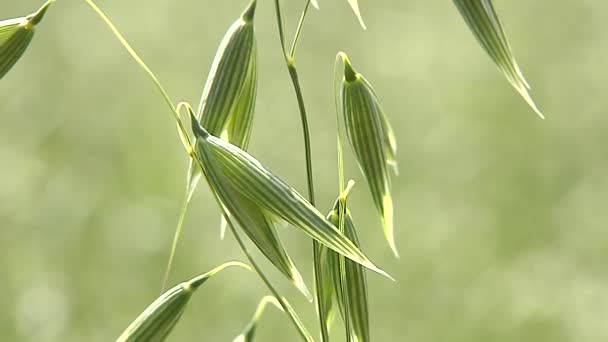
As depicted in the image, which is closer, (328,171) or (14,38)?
(14,38)

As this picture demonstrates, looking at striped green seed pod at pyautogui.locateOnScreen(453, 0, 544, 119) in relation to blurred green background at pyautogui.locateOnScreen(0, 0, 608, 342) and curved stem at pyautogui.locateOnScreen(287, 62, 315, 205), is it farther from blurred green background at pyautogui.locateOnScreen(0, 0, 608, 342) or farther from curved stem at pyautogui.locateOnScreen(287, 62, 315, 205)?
blurred green background at pyautogui.locateOnScreen(0, 0, 608, 342)

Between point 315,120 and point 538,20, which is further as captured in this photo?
point 538,20

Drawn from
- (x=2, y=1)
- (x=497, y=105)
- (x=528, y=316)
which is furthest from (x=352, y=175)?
(x=2, y=1)

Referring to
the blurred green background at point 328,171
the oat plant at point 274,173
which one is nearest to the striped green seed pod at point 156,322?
the oat plant at point 274,173

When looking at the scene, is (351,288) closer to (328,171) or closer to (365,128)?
(365,128)

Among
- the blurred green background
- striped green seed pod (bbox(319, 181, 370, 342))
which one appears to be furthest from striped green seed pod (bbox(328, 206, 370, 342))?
the blurred green background

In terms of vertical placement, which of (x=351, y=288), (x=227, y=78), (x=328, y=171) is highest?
(x=227, y=78)

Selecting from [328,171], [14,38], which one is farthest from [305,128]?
[328,171]

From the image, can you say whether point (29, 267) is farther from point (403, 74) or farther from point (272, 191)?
point (272, 191)
